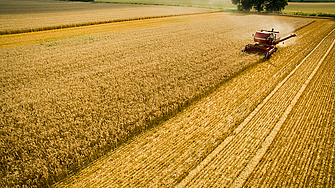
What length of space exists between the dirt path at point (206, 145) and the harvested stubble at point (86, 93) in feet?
1.83

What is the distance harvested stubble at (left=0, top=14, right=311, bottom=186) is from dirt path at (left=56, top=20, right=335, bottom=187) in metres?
0.56

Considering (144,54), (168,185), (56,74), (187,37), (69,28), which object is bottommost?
(168,185)

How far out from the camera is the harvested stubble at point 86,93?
5.08 m

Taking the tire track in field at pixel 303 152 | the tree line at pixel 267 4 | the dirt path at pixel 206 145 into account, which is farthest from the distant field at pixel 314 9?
the dirt path at pixel 206 145

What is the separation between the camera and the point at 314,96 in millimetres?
8031

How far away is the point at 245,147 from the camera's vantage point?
545 cm

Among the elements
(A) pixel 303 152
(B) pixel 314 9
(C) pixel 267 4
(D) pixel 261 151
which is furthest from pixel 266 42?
(B) pixel 314 9

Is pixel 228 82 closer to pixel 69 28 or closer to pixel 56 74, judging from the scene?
pixel 56 74

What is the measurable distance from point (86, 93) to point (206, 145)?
5686mm

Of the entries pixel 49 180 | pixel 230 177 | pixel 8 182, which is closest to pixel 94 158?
pixel 49 180

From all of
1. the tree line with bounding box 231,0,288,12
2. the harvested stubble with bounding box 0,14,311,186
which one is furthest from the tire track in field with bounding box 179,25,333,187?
the tree line with bounding box 231,0,288,12

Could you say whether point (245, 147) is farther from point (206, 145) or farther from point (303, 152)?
point (303, 152)

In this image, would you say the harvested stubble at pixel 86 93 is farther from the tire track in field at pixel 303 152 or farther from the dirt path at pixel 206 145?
the tire track in field at pixel 303 152

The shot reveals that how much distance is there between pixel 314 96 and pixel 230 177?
6.33 m
